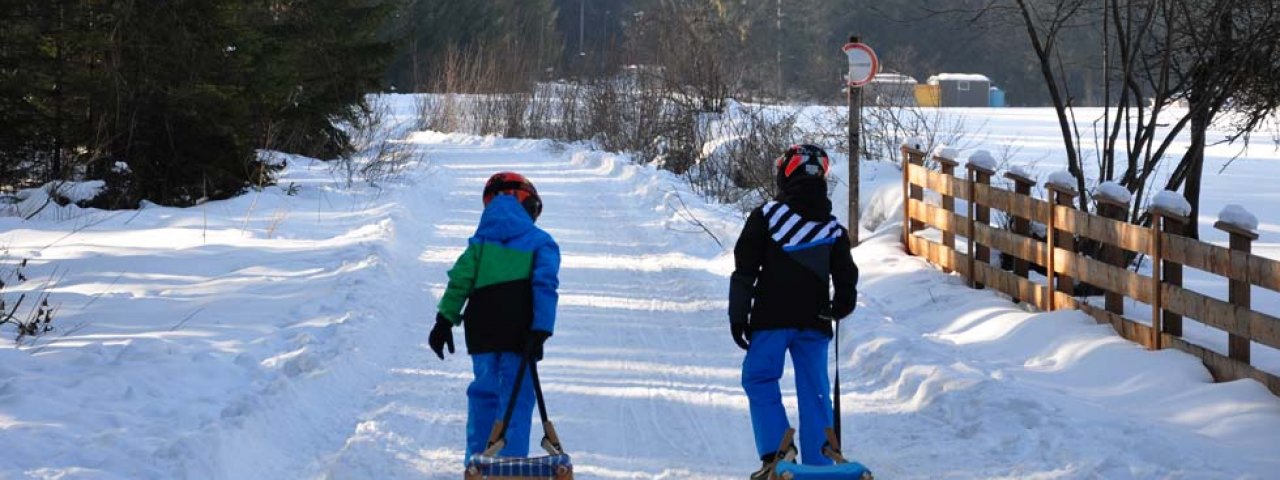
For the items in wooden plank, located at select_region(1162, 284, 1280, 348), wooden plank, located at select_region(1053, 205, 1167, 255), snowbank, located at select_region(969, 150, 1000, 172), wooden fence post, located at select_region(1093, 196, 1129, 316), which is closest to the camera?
wooden plank, located at select_region(1162, 284, 1280, 348)

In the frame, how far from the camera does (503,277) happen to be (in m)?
5.79

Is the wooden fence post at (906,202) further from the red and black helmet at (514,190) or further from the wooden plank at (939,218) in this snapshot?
the red and black helmet at (514,190)

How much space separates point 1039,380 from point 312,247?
8663 millimetres

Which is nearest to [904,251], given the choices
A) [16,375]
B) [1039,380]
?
[1039,380]

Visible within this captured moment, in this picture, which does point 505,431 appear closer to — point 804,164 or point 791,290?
point 791,290

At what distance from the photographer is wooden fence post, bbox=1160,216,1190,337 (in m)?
8.33

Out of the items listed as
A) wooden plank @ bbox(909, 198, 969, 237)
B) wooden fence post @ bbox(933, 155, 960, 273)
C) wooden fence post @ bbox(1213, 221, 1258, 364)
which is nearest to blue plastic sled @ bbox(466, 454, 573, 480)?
wooden fence post @ bbox(1213, 221, 1258, 364)

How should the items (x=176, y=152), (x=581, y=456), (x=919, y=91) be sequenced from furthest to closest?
(x=919, y=91)
(x=176, y=152)
(x=581, y=456)

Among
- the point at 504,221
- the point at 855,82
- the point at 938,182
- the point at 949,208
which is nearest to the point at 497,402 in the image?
the point at 504,221

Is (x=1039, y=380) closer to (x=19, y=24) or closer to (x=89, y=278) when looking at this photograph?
(x=89, y=278)

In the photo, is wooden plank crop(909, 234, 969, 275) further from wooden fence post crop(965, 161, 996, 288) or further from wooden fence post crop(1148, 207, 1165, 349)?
wooden fence post crop(1148, 207, 1165, 349)

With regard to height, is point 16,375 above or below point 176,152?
below

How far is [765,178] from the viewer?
65.4 feet

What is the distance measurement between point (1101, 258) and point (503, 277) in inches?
291
